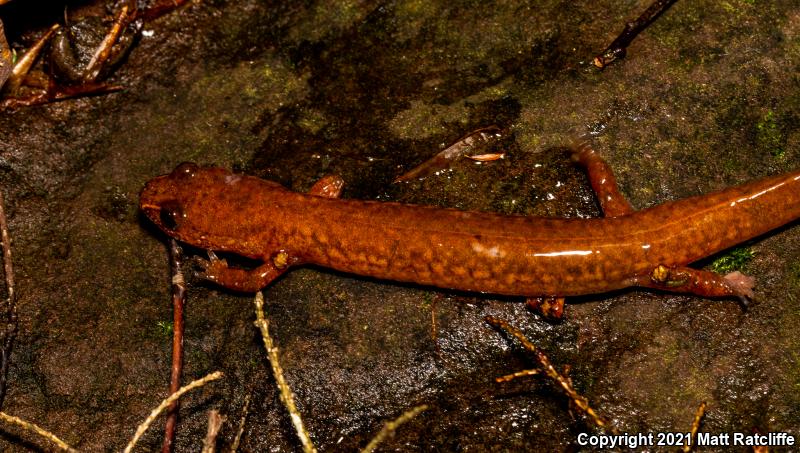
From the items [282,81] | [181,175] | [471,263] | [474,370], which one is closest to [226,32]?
[282,81]

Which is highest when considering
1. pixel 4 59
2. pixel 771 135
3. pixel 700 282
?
pixel 4 59

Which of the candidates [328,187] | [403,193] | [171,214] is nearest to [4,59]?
[171,214]

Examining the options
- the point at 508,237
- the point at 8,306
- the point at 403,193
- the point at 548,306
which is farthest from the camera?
the point at 403,193

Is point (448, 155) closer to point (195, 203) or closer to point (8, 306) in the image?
point (195, 203)

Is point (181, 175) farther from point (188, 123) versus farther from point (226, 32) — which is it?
point (226, 32)

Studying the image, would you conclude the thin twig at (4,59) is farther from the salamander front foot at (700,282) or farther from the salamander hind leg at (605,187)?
the salamander front foot at (700,282)

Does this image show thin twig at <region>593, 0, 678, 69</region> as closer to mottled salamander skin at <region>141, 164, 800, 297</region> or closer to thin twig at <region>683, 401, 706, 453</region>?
mottled salamander skin at <region>141, 164, 800, 297</region>
